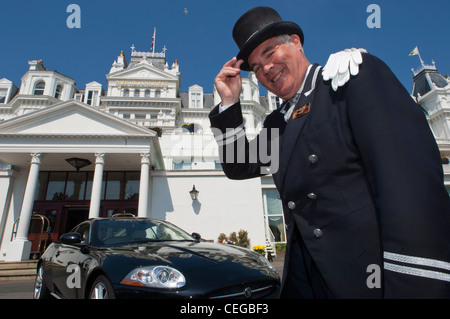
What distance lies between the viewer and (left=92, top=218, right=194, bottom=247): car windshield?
3.86 m

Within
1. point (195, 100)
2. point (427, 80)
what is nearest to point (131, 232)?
point (195, 100)

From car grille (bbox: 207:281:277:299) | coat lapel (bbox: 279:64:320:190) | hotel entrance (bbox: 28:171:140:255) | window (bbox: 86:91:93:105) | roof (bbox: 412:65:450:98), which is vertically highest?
roof (bbox: 412:65:450:98)

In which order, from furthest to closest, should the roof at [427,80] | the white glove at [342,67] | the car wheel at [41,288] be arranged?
the roof at [427,80]
the car wheel at [41,288]
the white glove at [342,67]

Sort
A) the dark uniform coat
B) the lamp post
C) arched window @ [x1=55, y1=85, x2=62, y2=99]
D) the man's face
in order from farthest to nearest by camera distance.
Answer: arched window @ [x1=55, y1=85, x2=62, y2=99]
the lamp post
the man's face
the dark uniform coat

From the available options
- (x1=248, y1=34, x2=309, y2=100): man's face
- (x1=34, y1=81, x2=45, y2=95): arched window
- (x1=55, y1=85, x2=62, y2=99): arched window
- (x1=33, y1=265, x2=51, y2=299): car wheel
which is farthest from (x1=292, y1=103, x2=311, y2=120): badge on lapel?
(x1=34, y1=81, x2=45, y2=95): arched window

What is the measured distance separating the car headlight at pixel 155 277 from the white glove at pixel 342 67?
2.30 metres

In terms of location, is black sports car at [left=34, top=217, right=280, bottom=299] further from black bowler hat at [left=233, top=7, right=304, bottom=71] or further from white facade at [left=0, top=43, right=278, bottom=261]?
white facade at [left=0, top=43, right=278, bottom=261]

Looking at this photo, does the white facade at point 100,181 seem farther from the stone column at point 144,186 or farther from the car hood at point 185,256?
the car hood at point 185,256

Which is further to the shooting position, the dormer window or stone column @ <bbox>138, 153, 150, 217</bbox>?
the dormer window

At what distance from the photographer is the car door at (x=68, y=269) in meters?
3.42

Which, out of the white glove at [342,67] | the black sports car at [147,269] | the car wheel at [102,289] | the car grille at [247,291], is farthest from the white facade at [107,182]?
the white glove at [342,67]

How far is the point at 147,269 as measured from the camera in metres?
2.57
